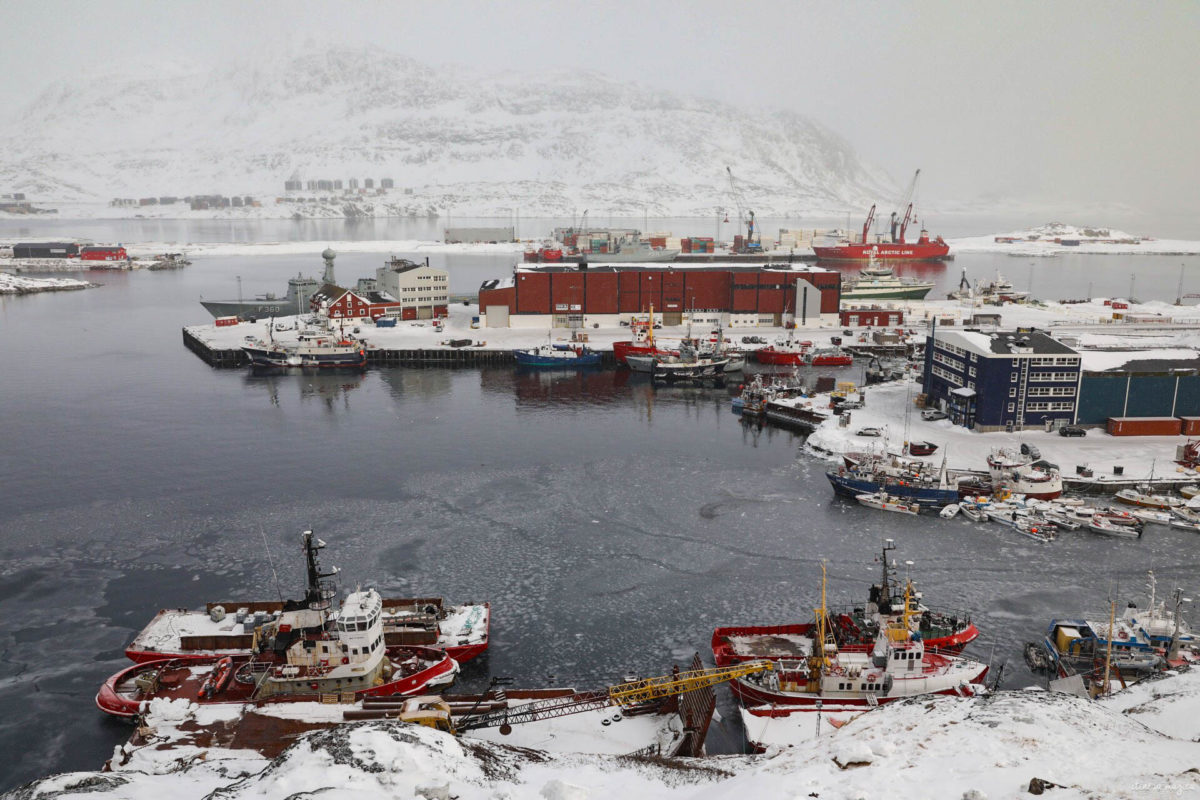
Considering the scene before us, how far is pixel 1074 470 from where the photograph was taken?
1401 inches

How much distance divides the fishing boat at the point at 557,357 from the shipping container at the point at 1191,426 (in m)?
32.7

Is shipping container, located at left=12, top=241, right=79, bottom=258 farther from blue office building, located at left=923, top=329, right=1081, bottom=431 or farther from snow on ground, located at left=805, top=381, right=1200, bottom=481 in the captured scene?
blue office building, located at left=923, top=329, right=1081, bottom=431

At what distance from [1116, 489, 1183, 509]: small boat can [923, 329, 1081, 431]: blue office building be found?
25.7 ft

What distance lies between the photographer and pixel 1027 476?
32.9m

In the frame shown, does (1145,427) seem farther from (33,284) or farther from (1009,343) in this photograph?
(33,284)

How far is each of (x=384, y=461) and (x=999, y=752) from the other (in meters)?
29.0

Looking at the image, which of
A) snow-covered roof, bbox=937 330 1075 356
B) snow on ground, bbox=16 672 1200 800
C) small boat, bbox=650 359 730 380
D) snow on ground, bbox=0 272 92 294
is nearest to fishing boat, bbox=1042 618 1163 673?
snow on ground, bbox=16 672 1200 800

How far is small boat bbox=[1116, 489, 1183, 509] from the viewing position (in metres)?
32.2

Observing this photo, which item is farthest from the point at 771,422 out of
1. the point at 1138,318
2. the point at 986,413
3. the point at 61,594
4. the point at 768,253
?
the point at 768,253

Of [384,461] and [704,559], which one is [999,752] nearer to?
[704,559]

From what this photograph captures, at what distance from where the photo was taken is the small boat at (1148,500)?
1270 inches

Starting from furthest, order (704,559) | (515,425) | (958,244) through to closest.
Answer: (958,244)
(515,425)
(704,559)

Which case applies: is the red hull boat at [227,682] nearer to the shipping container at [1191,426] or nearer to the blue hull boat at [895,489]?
the blue hull boat at [895,489]

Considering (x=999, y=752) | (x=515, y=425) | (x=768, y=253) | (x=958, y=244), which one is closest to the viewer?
(x=999, y=752)
